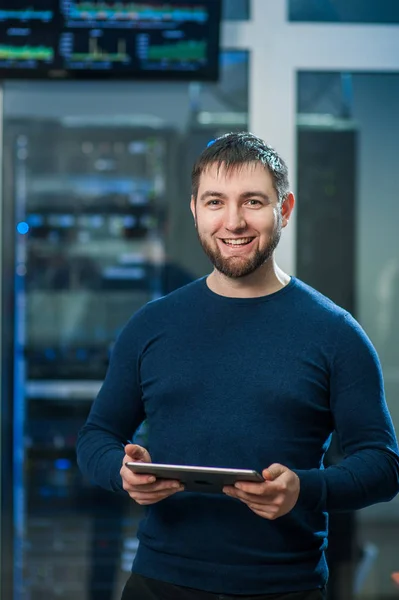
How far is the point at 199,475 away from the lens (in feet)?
4.89

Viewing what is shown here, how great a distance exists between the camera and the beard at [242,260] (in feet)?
5.56

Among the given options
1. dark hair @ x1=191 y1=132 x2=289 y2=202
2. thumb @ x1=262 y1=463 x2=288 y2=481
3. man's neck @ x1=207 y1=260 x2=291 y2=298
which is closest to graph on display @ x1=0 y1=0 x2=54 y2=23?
dark hair @ x1=191 y1=132 x2=289 y2=202

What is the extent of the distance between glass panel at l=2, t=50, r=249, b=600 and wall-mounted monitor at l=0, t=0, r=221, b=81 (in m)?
0.08

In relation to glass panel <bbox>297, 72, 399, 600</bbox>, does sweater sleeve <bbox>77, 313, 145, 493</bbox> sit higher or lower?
lower

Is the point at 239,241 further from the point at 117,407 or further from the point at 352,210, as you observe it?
the point at 352,210

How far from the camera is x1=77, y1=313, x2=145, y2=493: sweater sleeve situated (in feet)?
5.83

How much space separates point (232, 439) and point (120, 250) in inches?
65.0

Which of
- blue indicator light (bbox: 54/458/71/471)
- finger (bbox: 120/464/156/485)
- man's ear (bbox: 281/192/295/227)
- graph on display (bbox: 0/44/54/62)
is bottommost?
blue indicator light (bbox: 54/458/71/471)

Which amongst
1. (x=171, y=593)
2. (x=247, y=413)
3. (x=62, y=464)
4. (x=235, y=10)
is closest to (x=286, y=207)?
(x=247, y=413)

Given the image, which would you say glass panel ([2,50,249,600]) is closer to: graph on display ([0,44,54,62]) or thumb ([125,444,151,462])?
graph on display ([0,44,54,62])

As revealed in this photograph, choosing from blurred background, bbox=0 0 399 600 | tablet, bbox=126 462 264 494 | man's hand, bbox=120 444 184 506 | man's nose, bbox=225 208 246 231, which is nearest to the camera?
tablet, bbox=126 462 264 494

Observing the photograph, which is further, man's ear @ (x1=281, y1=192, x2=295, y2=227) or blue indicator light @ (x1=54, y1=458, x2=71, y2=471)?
blue indicator light @ (x1=54, y1=458, x2=71, y2=471)

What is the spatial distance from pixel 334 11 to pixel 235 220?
1.80 meters

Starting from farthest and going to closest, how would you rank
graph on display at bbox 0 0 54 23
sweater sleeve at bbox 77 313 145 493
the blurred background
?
the blurred background < graph on display at bbox 0 0 54 23 < sweater sleeve at bbox 77 313 145 493
